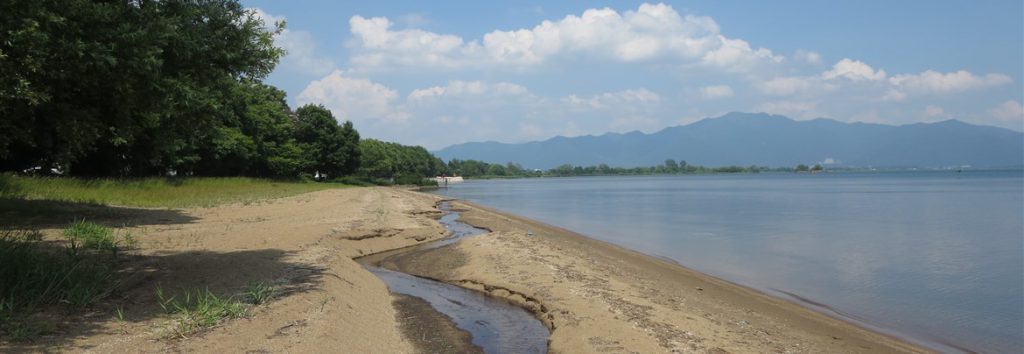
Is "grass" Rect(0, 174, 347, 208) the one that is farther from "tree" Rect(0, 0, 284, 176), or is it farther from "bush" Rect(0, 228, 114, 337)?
"bush" Rect(0, 228, 114, 337)

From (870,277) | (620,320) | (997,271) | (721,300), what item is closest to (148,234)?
(620,320)

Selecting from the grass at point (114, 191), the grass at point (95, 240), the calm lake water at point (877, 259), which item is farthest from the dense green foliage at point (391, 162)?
the grass at point (95, 240)

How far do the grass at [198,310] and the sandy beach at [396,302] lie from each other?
0.43 ft

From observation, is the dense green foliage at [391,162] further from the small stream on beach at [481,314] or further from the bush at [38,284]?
the bush at [38,284]

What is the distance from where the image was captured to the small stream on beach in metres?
8.45

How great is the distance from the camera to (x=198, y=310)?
704cm

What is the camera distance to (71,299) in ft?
22.6

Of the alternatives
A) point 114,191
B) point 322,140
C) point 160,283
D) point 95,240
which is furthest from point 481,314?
point 322,140

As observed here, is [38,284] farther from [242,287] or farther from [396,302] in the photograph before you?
[396,302]

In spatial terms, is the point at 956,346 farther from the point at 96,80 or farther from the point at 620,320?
the point at 96,80

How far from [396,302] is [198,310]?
4.15 metres

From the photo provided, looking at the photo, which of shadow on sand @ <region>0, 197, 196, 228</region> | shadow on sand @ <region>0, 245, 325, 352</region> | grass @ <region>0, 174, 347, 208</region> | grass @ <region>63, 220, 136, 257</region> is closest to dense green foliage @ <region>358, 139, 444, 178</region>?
grass @ <region>0, 174, 347, 208</region>

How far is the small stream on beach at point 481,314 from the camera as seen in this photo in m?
8.45

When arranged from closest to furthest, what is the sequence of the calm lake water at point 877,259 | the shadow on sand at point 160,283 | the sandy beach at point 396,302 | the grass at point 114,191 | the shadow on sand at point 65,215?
the shadow on sand at point 160,283, the sandy beach at point 396,302, the calm lake water at point 877,259, the shadow on sand at point 65,215, the grass at point 114,191
